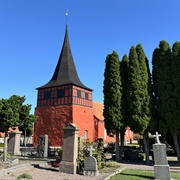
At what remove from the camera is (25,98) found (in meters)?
24.5

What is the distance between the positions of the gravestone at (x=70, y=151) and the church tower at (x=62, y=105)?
1952cm

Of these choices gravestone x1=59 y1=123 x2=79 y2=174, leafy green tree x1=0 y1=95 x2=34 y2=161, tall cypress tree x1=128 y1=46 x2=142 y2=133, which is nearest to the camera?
gravestone x1=59 y1=123 x2=79 y2=174

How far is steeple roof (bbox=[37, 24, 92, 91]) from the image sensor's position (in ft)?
108

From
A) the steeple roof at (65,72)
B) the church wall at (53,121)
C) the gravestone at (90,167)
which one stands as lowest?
the gravestone at (90,167)

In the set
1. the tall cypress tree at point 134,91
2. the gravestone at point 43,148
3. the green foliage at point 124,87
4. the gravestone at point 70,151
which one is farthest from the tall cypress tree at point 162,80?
the gravestone at point 43,148

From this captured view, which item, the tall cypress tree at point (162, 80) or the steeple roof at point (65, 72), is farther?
the steeple roof at point (65, 72)

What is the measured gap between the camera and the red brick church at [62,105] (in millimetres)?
30844

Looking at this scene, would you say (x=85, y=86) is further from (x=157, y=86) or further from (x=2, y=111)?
(x=157, y=86)

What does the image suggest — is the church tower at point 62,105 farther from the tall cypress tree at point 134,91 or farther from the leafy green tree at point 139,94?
the leafy green tree at point 139,94

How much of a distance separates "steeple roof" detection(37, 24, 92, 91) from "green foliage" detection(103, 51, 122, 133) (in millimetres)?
14429

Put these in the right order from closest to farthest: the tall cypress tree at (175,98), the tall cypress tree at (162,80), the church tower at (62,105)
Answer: the tall cypress tree at (175,98)
the tall cypress tree at (162,80)
the church tower at (62,105)

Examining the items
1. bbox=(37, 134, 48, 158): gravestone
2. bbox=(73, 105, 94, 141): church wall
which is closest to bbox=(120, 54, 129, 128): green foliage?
bbox=(37, 134, 48, 158): gravestone

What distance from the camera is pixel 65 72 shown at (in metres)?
34.7

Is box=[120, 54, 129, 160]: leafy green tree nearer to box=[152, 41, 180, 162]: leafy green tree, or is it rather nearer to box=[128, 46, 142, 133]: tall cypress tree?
box=[128, 46, 142, 133]: tall cypress tree
